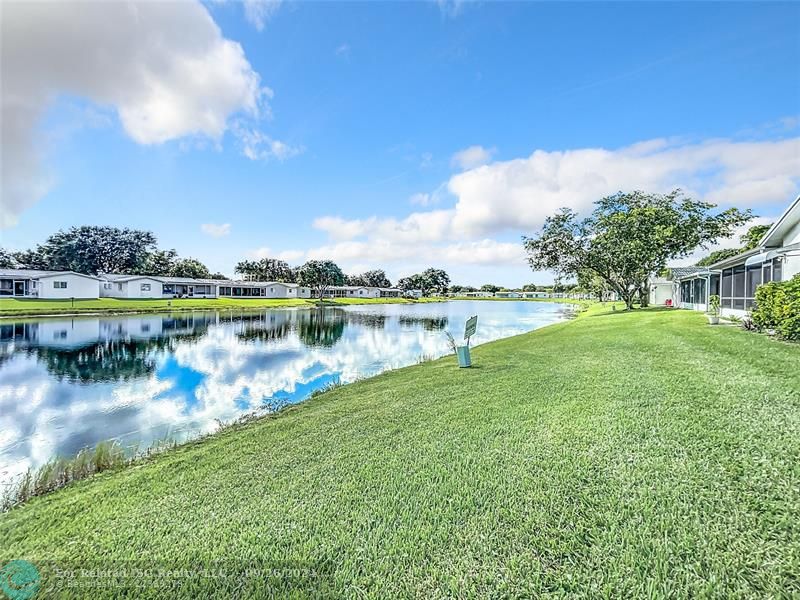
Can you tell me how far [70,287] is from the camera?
40.3 m

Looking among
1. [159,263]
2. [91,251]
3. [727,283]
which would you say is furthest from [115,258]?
[727,283]

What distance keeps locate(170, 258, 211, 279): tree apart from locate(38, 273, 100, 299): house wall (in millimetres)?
20696

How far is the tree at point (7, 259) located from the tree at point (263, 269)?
3300 cm

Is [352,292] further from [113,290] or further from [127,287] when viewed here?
[113,290]

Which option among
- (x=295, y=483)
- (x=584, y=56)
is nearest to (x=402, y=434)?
(x=295, y=483)

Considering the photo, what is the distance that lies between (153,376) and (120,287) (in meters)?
47.7

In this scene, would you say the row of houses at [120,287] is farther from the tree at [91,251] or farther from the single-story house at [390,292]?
the single-story house at [390,292]

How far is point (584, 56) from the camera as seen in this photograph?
45.5 ft

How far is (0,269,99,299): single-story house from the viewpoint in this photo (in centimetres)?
3853

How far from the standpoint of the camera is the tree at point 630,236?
24.2 m

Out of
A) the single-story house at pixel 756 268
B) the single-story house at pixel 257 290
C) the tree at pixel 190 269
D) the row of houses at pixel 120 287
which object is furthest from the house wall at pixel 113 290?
the single-story house at pixel 756 268

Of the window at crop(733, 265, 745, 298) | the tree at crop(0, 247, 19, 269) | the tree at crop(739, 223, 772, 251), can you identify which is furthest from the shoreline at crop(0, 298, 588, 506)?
the tree at crop(0, 247, 19, 269)

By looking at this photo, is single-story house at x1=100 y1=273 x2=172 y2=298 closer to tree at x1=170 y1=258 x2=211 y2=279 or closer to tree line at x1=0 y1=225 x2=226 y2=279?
tree line at x1=0 y1=225 x2=226 y2=279

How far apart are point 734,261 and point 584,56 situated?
411 inches
